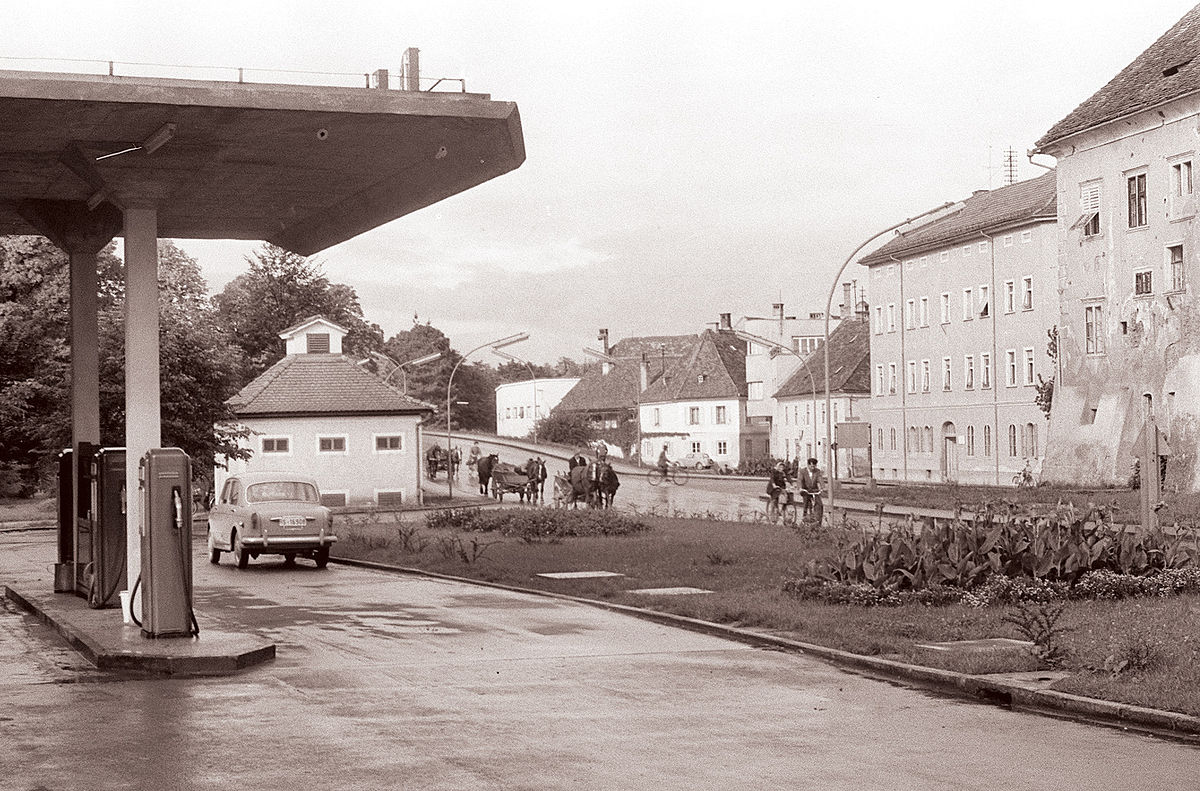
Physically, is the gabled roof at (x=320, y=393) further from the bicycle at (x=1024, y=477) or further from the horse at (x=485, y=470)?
the bicycle at (x=1024, y=477)

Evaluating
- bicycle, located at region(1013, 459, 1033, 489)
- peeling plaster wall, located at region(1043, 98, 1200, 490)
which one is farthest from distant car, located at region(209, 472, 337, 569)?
bicycle, located at region(1013, 459, 1033, 489)

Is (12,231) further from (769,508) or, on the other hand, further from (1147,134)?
(1147,134)

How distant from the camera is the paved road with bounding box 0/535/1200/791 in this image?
893 cm

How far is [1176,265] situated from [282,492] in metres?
34.3

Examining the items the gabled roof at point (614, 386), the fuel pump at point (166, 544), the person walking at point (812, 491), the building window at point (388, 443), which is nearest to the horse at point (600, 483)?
the person walking at point (812, 491)

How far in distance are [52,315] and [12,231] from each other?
1447 inches

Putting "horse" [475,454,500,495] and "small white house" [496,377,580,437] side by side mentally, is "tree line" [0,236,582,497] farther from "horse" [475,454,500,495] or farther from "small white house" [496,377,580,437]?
"small white house" [496,377,580,437]

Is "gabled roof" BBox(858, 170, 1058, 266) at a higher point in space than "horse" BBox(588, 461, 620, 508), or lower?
higher

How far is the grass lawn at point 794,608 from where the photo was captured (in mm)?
12125

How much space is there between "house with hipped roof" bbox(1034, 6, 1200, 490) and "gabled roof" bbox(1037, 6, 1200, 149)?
6cm

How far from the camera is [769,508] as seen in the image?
44.9 meters

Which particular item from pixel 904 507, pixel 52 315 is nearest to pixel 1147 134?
pixel 904 507

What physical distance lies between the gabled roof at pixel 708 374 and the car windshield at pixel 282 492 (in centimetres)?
8460

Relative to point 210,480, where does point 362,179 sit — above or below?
above
